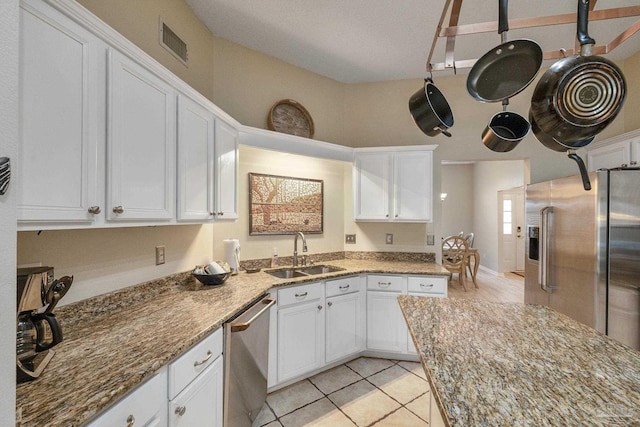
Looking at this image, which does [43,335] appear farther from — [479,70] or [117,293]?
[479,70]

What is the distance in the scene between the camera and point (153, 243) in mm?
1829

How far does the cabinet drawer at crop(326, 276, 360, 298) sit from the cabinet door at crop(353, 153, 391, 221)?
0.77 meters

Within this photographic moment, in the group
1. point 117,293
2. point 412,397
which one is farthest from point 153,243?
point 412,397

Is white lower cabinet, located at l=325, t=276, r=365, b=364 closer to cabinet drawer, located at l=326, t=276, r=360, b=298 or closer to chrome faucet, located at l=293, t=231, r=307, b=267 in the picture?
cabinet drawer, located at l=326, t=276, r=360, b=298

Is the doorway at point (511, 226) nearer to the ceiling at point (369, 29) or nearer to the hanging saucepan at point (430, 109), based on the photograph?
the ceiling at point (369, 29)

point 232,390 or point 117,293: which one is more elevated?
point 117,293

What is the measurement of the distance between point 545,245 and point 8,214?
3452 millimetres

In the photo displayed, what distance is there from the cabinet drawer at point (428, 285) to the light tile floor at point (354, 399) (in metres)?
0.75

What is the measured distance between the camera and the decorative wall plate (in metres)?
2.89

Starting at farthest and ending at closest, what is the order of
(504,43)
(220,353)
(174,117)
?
(174,117)
(220,353)
(504,43)

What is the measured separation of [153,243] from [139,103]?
2.99 ft

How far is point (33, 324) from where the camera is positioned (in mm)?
947

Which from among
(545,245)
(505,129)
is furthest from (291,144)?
(545,245)

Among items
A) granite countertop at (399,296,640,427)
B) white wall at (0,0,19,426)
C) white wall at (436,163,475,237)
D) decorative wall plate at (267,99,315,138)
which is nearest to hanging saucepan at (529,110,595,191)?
granite countertop at (399,296,640,427)
